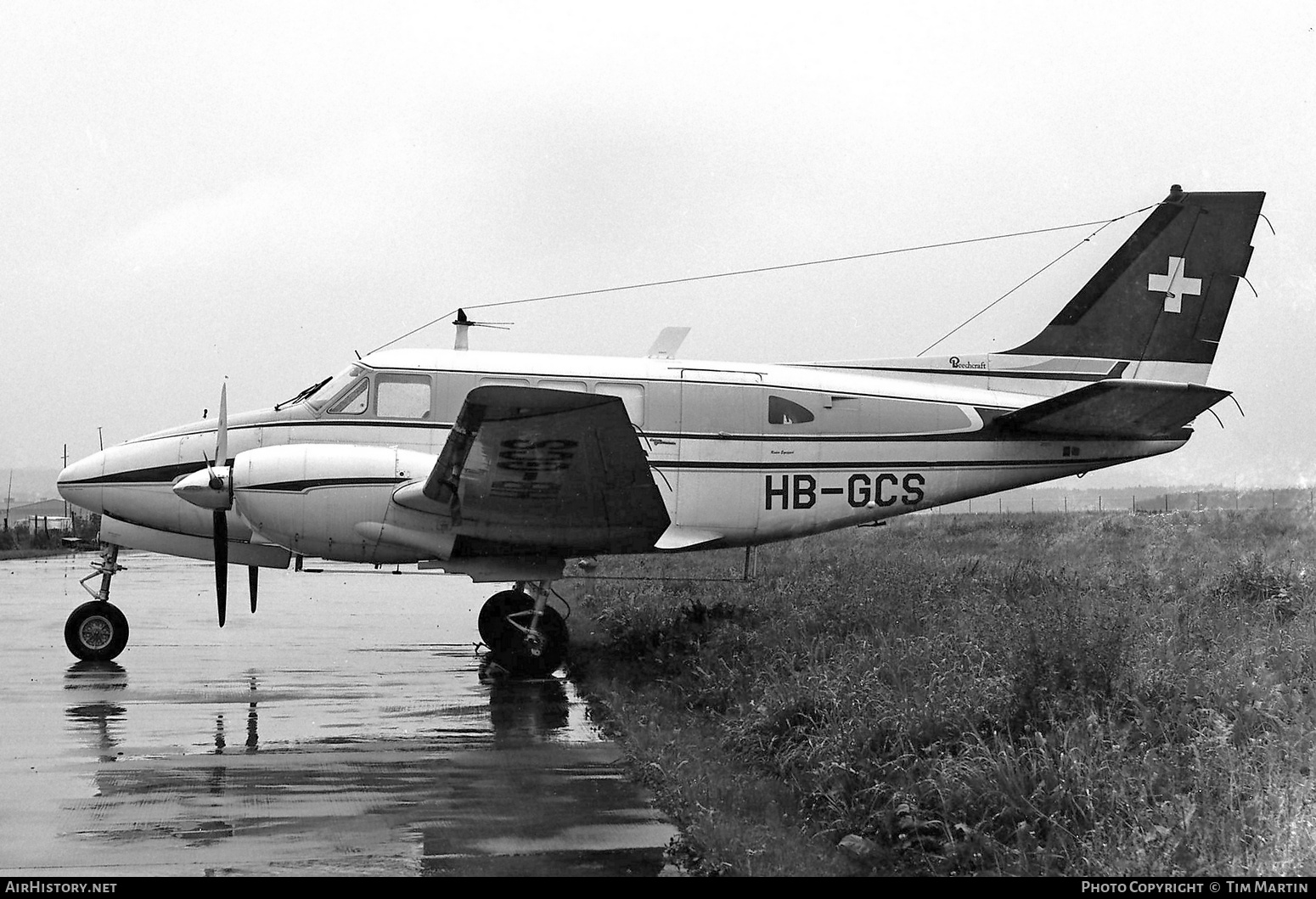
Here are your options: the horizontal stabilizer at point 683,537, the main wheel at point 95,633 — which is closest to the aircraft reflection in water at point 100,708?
the main wheel at point 95,633

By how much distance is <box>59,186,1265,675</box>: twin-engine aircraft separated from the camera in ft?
40.1

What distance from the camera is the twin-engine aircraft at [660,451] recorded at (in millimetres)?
12211

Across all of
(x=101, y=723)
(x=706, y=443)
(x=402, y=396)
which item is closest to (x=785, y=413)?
(x=706, y=443)

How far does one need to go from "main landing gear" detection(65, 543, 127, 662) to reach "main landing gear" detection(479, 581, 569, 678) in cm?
420

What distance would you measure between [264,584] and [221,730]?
737 inches

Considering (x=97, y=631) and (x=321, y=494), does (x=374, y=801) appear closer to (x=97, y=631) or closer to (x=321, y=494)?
(x=321, y=494)

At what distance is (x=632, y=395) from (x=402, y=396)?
2520mm

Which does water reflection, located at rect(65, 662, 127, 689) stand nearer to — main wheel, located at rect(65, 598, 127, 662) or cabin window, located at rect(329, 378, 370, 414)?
main wheel, located at rect(65, 598, 127, 662)

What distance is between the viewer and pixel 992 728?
289 inches

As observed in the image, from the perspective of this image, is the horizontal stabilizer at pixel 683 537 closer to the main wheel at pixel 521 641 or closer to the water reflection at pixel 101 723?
the main wheel at pixel 521 641

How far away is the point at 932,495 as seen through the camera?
44.8ft

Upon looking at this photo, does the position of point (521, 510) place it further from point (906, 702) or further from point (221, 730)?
point (906, 702)
